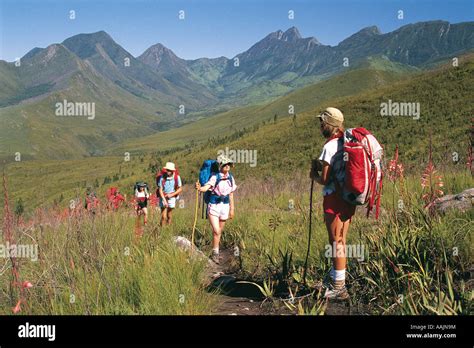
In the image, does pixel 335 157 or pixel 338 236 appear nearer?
pixel 335 157

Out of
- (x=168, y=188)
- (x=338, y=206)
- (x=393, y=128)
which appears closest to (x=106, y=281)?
(x=338, y=206)

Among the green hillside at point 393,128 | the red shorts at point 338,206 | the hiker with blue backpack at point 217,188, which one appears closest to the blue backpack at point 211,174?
the hiker with blue backpack at point 217,188

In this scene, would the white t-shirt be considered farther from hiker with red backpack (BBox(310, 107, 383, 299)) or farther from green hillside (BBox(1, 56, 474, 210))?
green hillside (BBox(1, 56, 474, 210))

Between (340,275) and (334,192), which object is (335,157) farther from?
(340,275)

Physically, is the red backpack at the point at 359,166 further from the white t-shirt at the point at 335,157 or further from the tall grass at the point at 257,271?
the tall grass at the point at 257,271

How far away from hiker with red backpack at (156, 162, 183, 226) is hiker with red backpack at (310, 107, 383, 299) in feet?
17.7

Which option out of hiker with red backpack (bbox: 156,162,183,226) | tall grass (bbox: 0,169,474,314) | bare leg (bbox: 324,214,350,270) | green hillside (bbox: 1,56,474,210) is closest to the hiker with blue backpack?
tall grass (bbox: 0,169,474,314)

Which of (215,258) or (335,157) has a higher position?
(335,157)

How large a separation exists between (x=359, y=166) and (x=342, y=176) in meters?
0.31

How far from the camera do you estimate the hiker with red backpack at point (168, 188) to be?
9.14 meters

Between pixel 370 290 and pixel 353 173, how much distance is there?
112cm

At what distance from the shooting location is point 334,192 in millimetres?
4078
